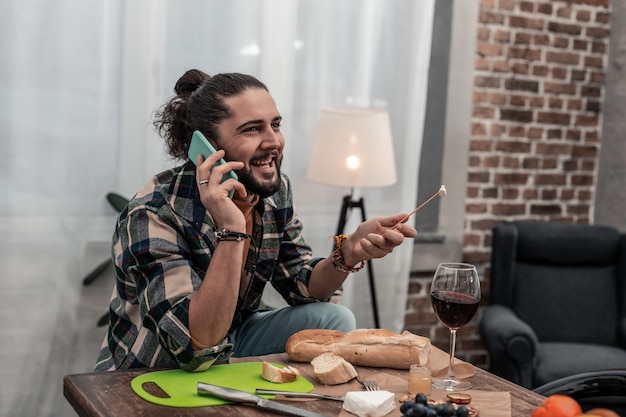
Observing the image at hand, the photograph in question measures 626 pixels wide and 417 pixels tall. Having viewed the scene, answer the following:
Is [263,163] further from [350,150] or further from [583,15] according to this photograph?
[583,15]

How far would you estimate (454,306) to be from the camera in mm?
1502

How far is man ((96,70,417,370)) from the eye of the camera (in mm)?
1704

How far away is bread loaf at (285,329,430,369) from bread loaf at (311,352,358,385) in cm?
8

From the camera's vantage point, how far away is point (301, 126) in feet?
11.0

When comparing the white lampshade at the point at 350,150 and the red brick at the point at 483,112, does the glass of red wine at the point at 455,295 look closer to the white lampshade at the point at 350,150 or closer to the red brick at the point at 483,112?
the white lampshade at the point at 350,150

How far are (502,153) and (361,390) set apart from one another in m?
2.61

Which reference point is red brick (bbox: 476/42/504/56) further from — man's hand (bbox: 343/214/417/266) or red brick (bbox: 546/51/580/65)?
man's hand (bbox: 343/214/417/266)

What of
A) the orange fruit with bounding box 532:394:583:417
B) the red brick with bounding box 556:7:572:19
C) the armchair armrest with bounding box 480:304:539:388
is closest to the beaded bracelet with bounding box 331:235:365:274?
the orange fruit with bounding box 532:394:583:417

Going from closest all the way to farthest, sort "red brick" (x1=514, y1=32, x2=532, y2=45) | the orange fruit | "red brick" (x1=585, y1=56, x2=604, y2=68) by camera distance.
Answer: the orange fruit < "red brick" (x1=514, y1=32, x2=532, y2=45) < "red brick" (x1=585, y1=56, x2=604, y2=68)

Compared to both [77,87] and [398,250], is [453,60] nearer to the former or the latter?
[398,250]

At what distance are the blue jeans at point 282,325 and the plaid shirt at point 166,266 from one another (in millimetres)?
86

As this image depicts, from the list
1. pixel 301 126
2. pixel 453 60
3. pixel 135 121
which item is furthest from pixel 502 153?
pixel 135 121

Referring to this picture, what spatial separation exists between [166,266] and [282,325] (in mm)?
499

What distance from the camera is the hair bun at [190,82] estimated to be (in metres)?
2.22
